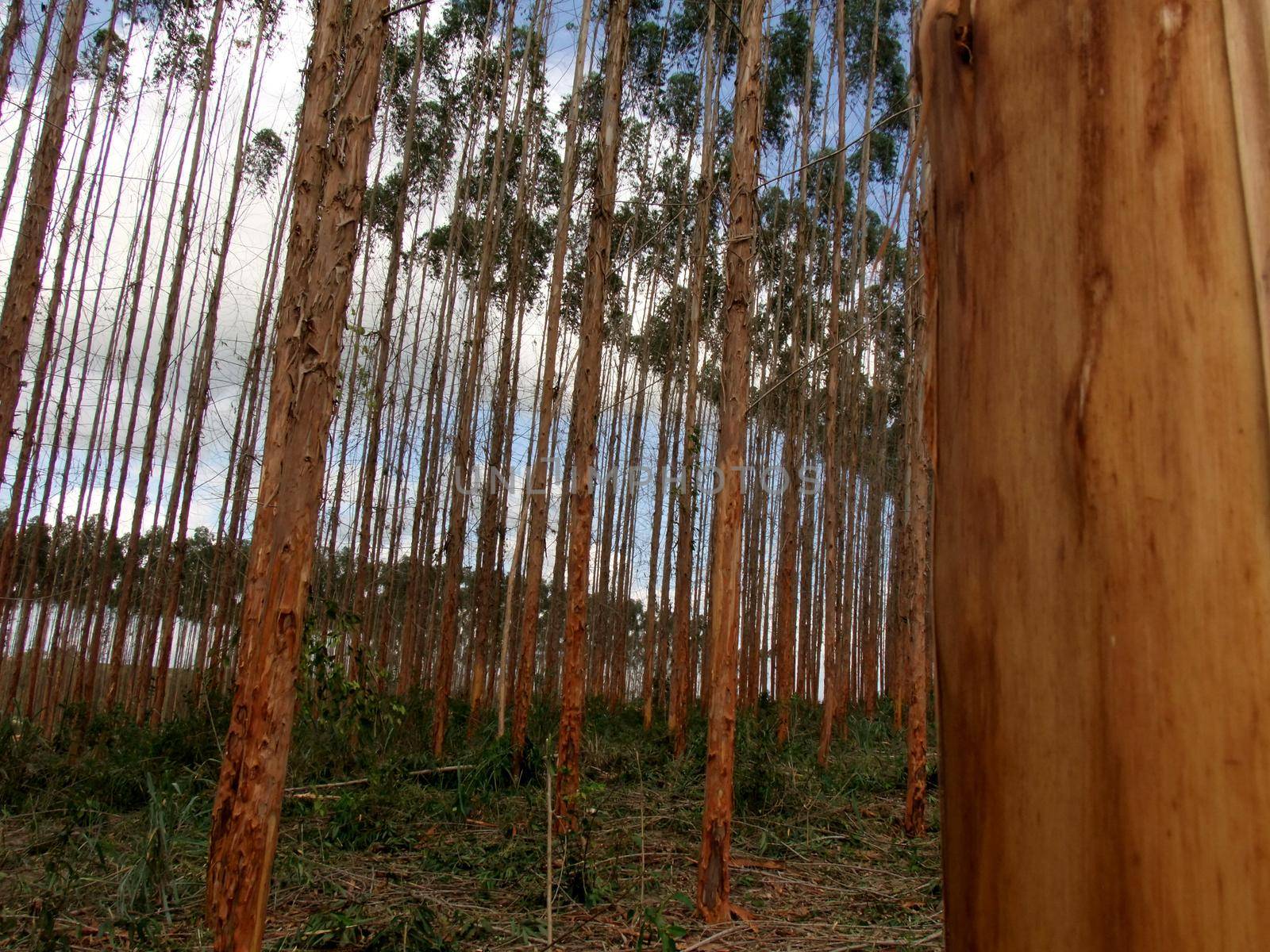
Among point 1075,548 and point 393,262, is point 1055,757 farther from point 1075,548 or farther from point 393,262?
point 393,262

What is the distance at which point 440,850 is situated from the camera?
461 centimetres

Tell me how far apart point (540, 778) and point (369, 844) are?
5.42 ft

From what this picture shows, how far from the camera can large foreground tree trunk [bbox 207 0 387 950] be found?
2691 millimetres

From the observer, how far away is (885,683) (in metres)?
16.4

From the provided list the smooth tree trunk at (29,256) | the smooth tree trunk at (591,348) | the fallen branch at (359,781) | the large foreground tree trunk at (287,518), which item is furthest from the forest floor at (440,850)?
the smooth tree trunk at (29,256)

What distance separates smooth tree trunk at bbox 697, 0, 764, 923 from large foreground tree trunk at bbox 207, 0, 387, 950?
1.83 m

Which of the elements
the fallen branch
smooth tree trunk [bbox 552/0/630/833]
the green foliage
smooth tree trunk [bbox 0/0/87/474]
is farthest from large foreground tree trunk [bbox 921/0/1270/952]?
the green foliage

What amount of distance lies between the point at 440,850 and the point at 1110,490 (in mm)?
4852

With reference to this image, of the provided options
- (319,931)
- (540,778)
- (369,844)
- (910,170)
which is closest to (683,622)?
(540,778)

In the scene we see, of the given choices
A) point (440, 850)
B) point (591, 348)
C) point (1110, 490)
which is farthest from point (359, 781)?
point (1110, 490)

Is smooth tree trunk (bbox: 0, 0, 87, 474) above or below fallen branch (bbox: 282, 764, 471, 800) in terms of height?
above

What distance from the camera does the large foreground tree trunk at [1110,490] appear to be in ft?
1.39

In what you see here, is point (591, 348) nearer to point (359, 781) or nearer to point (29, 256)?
point (359, 781)

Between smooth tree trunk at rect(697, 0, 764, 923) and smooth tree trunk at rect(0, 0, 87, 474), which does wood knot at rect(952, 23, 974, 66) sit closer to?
smooth tree trunk at rect(697, 0, 764, 923)
